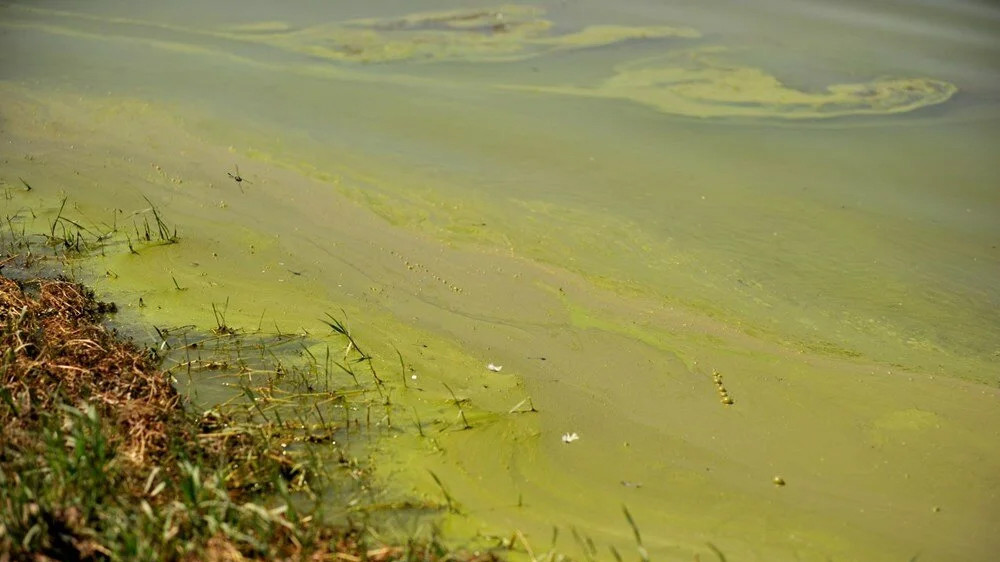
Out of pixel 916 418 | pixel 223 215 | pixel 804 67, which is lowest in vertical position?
pixel 916 418

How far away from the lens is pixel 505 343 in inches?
120

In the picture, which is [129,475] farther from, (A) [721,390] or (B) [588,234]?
(B) [588,234]

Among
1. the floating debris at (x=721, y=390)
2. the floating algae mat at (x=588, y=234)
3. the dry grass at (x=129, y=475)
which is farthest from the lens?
the floating debris at (x=721, y=390)

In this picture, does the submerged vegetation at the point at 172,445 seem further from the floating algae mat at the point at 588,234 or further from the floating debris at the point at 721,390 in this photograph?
the floating debris at the point at 721,390

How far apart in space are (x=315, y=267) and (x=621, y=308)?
119cm

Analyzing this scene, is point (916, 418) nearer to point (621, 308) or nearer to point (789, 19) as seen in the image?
point (621, 308)

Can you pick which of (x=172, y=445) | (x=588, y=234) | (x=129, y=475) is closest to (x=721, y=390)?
(x=588, y=234)

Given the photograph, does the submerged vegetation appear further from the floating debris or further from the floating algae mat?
the floating debris

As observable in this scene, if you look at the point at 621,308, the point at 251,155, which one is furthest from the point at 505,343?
the point at 251,155

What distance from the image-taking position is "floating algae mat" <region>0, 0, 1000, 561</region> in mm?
2461

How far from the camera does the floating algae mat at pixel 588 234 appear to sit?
2461 millimetres

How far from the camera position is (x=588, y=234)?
149 inches

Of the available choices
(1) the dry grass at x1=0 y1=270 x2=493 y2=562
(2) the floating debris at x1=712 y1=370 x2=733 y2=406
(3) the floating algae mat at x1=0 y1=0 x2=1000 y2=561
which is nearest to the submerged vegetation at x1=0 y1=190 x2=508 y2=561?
(1) the dry grass at x1=0 y1=270 x2=493 y2=562

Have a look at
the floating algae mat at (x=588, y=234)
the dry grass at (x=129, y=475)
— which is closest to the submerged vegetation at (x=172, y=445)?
the dry grass at (x=129, y=475)
